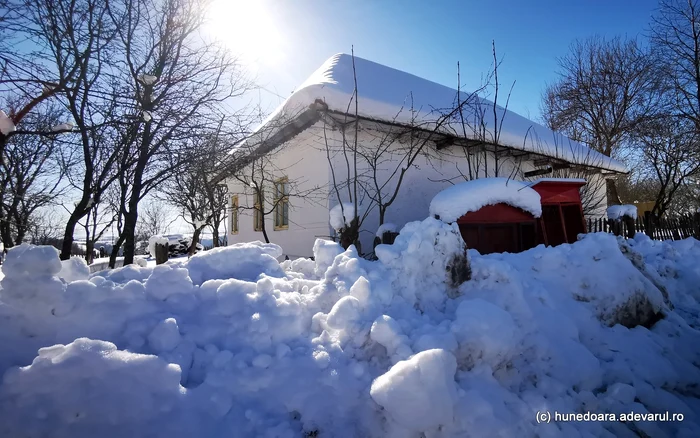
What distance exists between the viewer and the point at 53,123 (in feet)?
22.7

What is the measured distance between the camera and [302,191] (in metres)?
7.73

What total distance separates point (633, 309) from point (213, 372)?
3356 mm

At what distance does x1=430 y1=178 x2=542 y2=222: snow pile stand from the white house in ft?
Answer: 2.89

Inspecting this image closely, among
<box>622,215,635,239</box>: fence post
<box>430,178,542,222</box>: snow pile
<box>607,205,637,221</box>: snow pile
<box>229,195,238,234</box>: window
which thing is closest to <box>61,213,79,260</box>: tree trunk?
<box>430,178,542,222</box>: snow pile

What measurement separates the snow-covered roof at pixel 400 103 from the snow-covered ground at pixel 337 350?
153 inches

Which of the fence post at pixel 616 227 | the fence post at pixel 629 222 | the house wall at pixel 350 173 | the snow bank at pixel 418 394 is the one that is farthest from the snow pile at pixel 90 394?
the fence post at pixel 629 222

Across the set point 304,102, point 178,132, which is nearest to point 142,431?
point 304,102

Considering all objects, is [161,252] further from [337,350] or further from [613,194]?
[613,194]

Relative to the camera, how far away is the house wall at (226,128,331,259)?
7.11 metres

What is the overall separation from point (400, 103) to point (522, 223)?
3589 millimetres

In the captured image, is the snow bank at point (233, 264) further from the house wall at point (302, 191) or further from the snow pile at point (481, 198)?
the house wall at point (302, 191)

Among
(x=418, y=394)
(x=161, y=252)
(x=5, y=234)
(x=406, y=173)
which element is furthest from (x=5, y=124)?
(x=5, y=234)

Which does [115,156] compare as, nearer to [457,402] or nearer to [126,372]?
[126,372]

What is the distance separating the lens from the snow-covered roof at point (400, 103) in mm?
5863
